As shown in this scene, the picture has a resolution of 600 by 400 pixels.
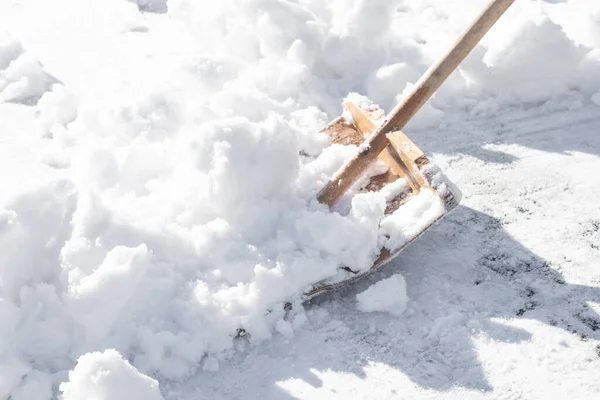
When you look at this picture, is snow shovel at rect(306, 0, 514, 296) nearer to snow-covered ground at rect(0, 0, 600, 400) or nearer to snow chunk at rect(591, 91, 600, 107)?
snow-covered ground at rect(0, 0, 600, 400)

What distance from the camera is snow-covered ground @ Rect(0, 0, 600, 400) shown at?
2463 millimetres

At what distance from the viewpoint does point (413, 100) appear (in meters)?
2.99

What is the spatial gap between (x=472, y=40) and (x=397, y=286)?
3.53 ft

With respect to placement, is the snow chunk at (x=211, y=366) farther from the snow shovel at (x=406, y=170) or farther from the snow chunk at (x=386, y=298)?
the snow chunk at (x=386, y=298)

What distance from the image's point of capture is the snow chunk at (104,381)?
2158 millimetres

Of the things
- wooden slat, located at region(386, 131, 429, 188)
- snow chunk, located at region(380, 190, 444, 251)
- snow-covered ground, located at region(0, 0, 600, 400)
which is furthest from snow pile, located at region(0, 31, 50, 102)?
snow chunk, located at region(380, 190, 444, 251)

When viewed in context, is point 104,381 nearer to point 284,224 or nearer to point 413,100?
point 284,224

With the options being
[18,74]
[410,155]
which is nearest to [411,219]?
[410,155]

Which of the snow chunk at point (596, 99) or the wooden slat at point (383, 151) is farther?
the snow chunk at point (596, 99)

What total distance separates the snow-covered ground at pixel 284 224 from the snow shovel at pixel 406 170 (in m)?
0.09

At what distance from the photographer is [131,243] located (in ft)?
8.86

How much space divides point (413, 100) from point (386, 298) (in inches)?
33.4

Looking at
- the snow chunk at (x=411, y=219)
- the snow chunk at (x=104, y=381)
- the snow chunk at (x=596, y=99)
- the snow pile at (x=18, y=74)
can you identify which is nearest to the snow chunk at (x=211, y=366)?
the snow chunk at (x=104, y=381)

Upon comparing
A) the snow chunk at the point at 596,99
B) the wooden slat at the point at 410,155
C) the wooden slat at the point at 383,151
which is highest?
the snow chunk at the point at 596,99
